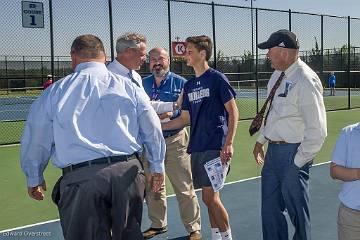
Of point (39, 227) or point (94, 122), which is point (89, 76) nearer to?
point (94, 122)

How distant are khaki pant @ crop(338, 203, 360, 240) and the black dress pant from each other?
1406mm

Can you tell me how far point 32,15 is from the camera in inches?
436

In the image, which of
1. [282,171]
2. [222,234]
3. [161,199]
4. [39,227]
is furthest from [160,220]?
[282,171]

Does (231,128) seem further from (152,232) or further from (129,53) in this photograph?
(152,232)

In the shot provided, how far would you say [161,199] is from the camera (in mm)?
5082

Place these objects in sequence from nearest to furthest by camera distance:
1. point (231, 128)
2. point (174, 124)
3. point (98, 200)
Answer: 1. point (98, 200)
2. point (231, 128)
3. point (174, 124)

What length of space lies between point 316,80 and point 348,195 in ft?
3.27

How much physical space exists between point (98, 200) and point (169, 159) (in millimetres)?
2244

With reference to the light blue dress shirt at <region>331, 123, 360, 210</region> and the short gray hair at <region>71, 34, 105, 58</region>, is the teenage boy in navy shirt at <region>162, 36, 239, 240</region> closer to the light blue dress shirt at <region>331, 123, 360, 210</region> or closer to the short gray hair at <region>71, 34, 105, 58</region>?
the light blue dress shirt at <region>331, 123, 360, 210</region>

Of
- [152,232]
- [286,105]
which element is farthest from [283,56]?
[152,232]

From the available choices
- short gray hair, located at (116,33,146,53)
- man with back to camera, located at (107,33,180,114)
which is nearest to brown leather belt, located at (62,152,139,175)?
man with back to camera, located at (107,33,180,114)

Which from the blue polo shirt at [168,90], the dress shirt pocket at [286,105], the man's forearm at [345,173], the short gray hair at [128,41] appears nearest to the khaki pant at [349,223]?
the man's forearm at [345,173]

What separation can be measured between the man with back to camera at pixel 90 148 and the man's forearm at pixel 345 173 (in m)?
1.29

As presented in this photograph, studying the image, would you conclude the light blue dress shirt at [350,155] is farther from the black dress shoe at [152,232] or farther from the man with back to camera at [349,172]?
the black dress shoe at [152,232]
